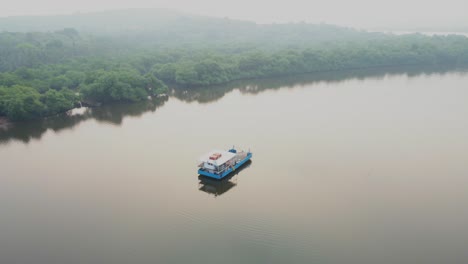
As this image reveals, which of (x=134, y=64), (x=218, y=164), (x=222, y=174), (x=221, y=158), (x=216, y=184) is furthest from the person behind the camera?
(x=134, y=64)

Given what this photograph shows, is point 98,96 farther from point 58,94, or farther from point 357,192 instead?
point 357,192

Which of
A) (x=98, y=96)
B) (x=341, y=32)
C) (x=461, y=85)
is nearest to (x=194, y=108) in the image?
(x=98, y=96)

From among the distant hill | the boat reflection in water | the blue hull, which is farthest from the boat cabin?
the distant hill

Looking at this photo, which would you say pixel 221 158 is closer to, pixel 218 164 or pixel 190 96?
pixel 218 164

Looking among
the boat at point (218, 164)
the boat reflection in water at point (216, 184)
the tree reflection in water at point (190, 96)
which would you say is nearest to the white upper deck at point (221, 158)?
the boat at point (218, 164)

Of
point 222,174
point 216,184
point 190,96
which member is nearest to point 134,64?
point 190,96

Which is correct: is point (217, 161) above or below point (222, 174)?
above
